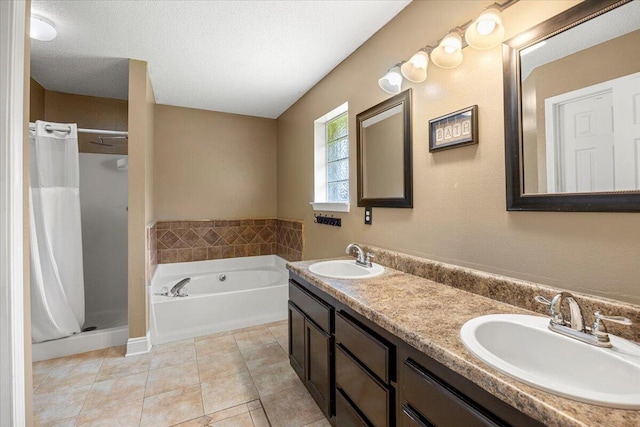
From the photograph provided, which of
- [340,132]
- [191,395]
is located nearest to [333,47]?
[340,132]

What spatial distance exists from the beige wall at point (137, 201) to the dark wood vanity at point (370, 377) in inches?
55.7

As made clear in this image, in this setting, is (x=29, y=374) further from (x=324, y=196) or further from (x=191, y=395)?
(x=324, y=196)

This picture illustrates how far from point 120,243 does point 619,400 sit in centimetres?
392

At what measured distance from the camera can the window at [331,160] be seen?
8.57 ft

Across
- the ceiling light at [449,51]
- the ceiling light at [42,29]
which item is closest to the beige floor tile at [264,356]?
the ceiling light at [449,51]

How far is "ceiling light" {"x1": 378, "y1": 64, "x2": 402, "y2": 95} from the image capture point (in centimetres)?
166

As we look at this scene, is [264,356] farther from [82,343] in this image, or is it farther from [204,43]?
[204,43]

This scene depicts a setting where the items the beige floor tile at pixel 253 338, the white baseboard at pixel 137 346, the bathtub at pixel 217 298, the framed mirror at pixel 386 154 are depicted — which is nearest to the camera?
the framed mirror at pixel 386 154

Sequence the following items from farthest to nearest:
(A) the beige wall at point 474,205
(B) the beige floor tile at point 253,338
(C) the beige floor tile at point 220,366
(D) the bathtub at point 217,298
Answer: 1. (D) the bathtub at point 217,298
2. (B) the beige floor tile at point 253,338
3. (C) the beige floor tile at point 220,366
4. (A) the beige wall at point 474,205

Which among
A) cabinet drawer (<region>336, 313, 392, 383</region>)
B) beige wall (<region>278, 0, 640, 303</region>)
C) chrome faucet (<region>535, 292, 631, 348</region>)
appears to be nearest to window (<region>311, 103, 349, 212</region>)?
beige wall (<region>278, 0, 640, 303</region>)

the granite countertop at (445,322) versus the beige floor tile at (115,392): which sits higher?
the granite countertop at (445,322)

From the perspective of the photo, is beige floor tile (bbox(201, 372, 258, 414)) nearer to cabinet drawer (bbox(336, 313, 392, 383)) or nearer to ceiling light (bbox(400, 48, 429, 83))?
cabinet drawer (bbox(336, 313, 392, 383))

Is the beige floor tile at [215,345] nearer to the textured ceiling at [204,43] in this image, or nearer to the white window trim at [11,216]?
the white window trim at [11,216]

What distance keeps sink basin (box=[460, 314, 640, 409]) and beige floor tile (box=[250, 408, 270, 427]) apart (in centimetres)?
133
